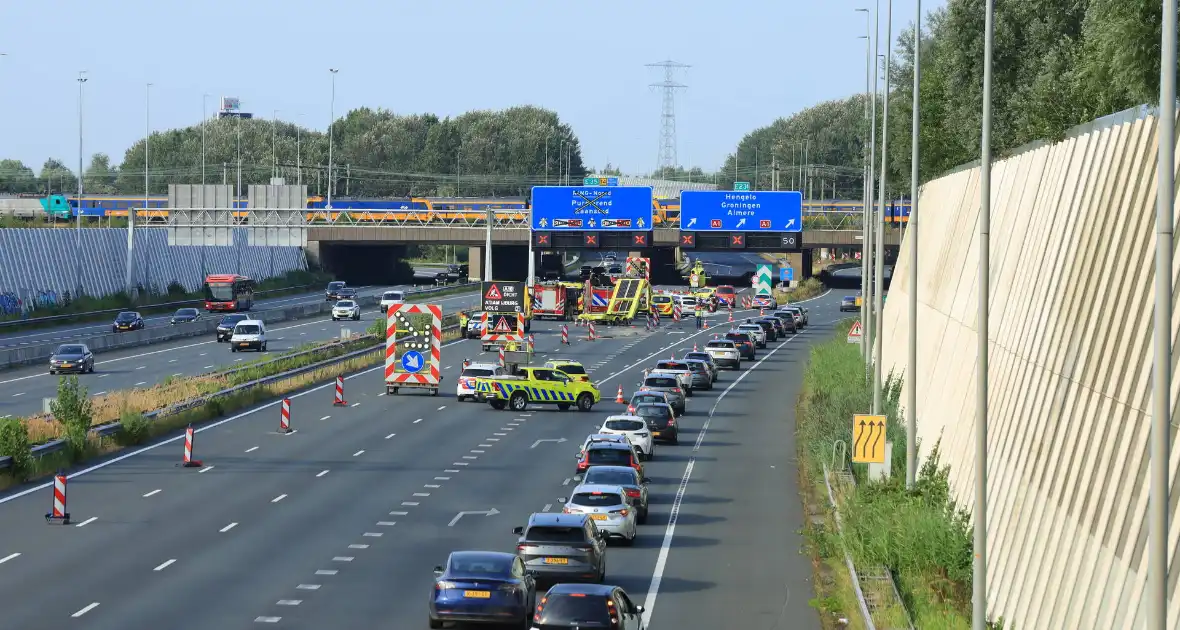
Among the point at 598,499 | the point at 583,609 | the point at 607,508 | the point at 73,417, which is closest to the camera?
the point at 583,609

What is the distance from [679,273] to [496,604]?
13291 centimetres

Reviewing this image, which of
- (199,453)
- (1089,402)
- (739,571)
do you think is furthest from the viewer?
(199,453)

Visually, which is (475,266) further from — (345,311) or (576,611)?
(576,611)

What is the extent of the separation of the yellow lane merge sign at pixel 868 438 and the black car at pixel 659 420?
1593 centimetres

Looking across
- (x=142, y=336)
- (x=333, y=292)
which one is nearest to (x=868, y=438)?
(x=142, y=336)

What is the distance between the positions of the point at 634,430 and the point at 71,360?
30.1 m

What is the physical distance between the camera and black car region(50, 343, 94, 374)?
65.1 metres

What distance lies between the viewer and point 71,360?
65375 mm

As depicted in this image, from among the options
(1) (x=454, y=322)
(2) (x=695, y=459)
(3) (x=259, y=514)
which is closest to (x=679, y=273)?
(1) (x=454, y=322)

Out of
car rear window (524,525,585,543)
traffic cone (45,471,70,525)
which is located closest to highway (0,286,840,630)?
traffic cone (45,471,70,525)

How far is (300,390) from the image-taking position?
Answer: 61.0 metres

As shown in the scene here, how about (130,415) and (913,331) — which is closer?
(913,331)

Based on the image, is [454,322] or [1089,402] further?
[454,322]

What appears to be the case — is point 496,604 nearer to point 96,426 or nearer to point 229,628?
point 229,628
